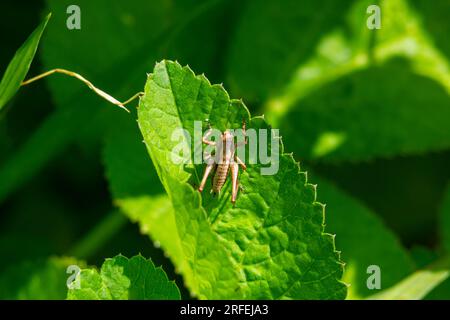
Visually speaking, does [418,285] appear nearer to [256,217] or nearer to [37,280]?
[256,217]

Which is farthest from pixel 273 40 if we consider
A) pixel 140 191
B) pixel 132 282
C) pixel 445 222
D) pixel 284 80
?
pixel 132 282

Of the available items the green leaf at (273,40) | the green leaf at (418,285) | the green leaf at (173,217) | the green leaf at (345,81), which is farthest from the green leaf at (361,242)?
the green leaf at (273,40)

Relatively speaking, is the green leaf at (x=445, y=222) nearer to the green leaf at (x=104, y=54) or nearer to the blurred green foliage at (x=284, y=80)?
the blurred green foliage at (x=284, y=80)

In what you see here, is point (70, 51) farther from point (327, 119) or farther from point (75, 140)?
point (327, 119)

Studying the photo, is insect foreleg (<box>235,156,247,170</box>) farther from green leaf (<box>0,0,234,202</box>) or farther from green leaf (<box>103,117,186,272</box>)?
green leaf (<box>0,0,234,202</box>)

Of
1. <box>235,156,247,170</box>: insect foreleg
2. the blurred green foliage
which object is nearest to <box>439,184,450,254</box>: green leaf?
the blurred green foliage
